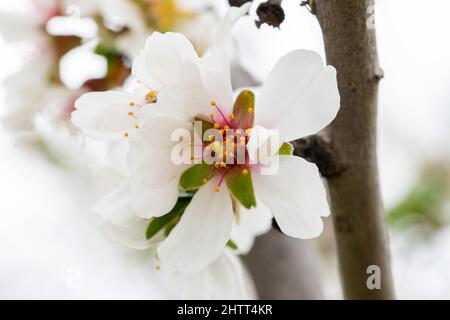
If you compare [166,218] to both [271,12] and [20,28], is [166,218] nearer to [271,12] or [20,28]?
[271,12]

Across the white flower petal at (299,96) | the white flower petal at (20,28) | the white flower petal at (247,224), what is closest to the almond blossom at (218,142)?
the white flower petal at (299,96)

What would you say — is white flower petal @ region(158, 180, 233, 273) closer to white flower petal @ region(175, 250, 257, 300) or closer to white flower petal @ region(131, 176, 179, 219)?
white flower petal @ region(131, 176, 179, 219)

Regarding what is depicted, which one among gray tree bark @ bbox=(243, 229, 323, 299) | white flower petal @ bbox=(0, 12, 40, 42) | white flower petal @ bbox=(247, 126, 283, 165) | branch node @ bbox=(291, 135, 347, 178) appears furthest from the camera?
gray tree bark @ bbox=(243, 229, 323, 299)

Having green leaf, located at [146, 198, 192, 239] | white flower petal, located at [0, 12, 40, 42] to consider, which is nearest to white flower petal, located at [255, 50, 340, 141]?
green leaf, located at [146, 198, 192, 239]

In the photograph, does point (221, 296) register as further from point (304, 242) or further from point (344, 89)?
point (304, 242)

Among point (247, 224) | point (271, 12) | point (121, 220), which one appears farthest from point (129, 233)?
point (271, 12)
